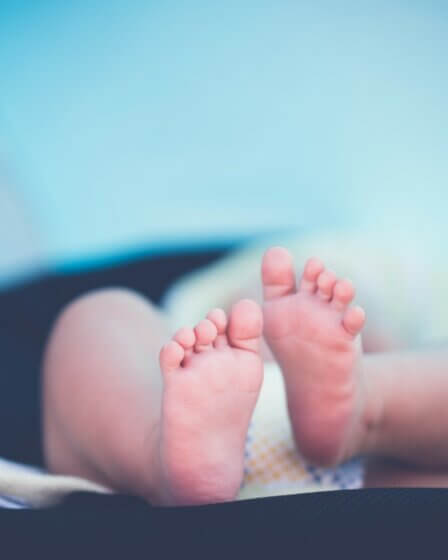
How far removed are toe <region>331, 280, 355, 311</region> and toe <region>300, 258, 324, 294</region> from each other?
0.02 metres

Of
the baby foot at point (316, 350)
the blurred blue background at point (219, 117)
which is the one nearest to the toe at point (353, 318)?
the baby foot at point (316, 350)

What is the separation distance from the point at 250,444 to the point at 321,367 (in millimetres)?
129

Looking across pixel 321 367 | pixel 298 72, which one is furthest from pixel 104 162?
pixel 321 367

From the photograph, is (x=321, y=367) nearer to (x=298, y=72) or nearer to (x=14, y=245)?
(x=14, y=245)

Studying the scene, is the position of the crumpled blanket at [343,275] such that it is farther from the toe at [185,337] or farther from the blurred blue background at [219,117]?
the blurred blue background at [219,117]

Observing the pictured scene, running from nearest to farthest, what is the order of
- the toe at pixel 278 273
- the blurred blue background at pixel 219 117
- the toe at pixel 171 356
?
the toe at pixel 171 356
the toe at pixel 278 273
the blurred blue background at pixel 219 117

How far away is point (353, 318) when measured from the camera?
66 cm

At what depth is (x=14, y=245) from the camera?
66.8 inches

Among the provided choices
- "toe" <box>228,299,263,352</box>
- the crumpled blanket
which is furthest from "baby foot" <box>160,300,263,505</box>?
the crumpled blanket

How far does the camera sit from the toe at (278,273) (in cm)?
71

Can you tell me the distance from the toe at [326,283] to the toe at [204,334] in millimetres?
119

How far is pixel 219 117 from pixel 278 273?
4.22 feet

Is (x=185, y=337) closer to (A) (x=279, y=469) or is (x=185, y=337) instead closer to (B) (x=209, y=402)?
(B) (x=209, y=402)

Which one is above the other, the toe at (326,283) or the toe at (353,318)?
the toe at (326,283)
